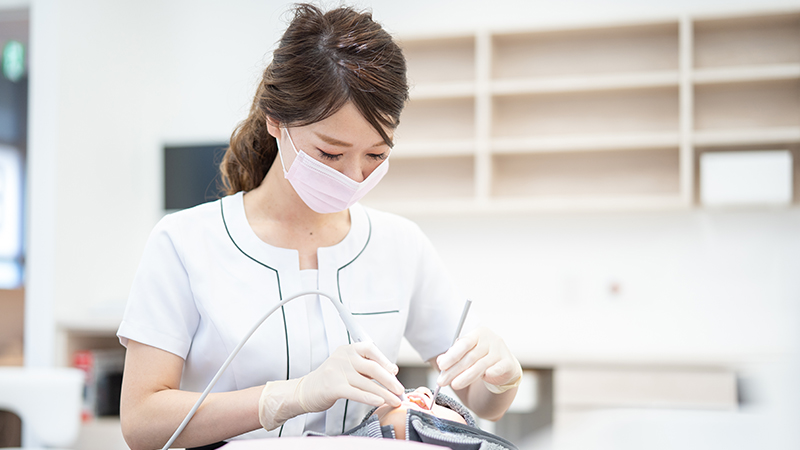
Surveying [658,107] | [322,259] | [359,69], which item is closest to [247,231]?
[322,259]

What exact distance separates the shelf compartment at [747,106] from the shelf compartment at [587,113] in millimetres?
140

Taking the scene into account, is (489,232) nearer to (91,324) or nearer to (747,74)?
(747,74)

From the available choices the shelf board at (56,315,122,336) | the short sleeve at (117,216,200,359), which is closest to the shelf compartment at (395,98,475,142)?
the shelf board at (56,315,122,336)

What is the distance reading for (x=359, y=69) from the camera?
3.23ft

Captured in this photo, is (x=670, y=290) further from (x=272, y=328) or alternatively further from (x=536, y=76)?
(x=272, y=328)

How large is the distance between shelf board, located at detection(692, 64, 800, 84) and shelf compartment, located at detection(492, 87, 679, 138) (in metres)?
0.14

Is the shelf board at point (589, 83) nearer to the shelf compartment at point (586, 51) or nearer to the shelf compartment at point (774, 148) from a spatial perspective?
the shelf compartment at point (586, 51)

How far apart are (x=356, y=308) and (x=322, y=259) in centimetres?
11

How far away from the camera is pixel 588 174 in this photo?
114 inches

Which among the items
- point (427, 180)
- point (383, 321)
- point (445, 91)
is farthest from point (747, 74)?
point (383, 321)

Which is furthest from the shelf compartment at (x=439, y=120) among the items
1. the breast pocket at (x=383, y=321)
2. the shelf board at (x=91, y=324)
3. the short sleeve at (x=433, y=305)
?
the breast pocket at (x=383, y=321)

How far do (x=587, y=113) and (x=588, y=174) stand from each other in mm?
286

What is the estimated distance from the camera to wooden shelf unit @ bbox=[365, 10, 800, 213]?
2.66m

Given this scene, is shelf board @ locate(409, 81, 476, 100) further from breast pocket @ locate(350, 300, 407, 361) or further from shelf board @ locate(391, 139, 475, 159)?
breast pocket @ locate(350, 300, 407, 361)
